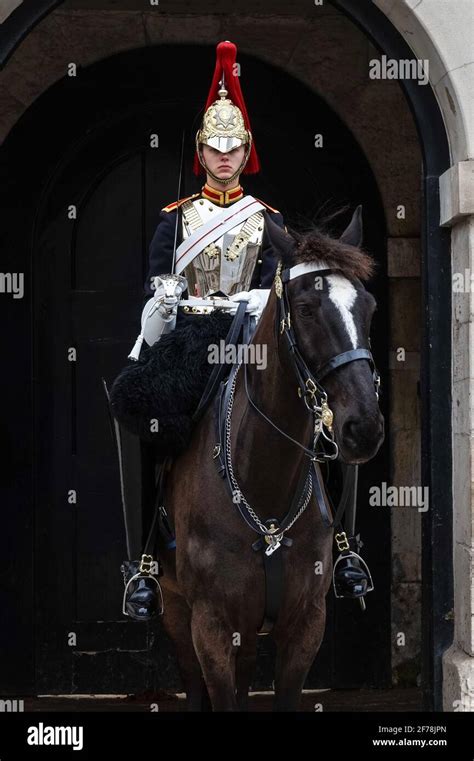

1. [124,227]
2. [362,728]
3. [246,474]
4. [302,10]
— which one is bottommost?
[362,728]

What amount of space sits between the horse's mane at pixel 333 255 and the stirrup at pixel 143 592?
1643mm

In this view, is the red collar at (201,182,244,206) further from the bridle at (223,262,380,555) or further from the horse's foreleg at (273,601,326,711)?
the horse's foreleg at (273,601,326,711)

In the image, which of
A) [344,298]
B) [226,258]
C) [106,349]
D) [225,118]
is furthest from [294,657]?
[106,349]

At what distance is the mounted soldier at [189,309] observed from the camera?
5582 mm

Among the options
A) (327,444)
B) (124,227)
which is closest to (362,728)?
(327,444)

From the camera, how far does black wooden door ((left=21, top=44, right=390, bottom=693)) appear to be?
7871 mm

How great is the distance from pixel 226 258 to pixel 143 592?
1.45m

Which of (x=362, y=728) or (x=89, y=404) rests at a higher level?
(x=89, y=404)

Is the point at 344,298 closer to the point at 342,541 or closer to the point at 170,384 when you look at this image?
the point at 170,384

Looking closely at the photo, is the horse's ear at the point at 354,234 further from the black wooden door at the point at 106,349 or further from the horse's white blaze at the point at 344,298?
the black wooden door at the point at 106,349

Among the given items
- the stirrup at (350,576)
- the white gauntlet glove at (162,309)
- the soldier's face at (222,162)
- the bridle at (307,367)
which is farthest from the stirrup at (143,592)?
the soldier's face at (222,162)

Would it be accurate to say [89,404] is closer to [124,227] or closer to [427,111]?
[124,227]

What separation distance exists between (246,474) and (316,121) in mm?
3489

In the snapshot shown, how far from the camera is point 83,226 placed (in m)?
8.03
